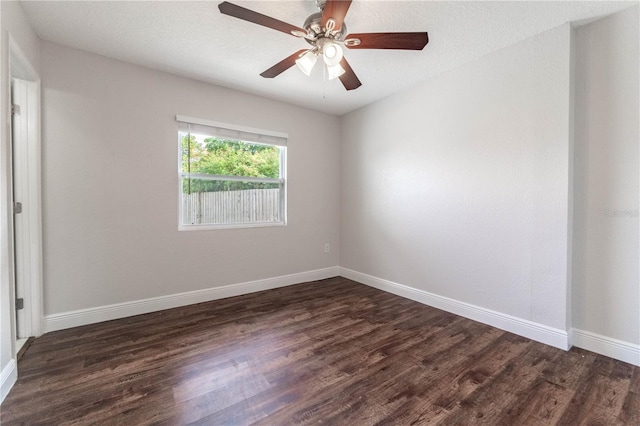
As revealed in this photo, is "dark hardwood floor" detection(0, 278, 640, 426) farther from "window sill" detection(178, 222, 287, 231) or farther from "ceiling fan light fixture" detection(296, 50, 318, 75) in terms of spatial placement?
"ceiling fan light fixture" detection(296, 50, 318, 75)

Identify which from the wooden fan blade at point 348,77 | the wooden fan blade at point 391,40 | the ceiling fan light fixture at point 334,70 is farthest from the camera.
Answer: the wooden fan blade at point 348,77

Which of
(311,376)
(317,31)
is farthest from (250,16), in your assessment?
(311,376)

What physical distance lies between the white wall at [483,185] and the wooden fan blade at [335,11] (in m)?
1.70

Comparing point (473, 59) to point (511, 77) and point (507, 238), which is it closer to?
point (511, 77)

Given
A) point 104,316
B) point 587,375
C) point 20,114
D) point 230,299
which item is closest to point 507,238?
point 587,375

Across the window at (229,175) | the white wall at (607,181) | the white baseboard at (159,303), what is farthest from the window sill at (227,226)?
the white wall at (607,181)

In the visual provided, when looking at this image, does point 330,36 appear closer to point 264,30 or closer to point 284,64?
point 284,64

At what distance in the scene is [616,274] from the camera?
6.40ft

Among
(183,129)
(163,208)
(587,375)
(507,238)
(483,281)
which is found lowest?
(587,375)

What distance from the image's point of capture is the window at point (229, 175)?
2.99 metres

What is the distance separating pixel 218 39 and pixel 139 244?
80.8 inches

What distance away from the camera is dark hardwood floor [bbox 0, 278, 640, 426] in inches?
56.4

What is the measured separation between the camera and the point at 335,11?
1.50m

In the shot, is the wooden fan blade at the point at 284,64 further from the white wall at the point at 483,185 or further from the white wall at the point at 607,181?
the white wall at the point at 607,181
